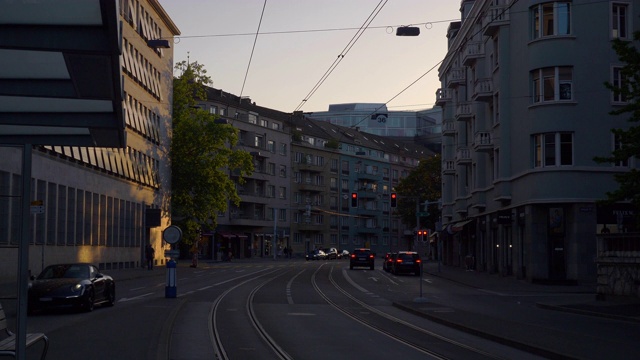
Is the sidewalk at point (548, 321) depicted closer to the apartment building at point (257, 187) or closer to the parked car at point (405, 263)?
the parked car at point (405, 263)

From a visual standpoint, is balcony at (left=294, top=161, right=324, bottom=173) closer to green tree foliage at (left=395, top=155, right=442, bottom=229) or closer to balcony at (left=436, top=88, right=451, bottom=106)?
green tree foliage at (left=395, top=155, right=442, bottom=229)

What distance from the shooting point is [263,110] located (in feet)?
375

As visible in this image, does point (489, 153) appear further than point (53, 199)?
Yes

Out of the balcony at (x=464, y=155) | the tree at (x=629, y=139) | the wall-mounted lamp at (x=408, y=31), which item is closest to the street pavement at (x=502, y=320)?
the tree at (x=629, y=139)

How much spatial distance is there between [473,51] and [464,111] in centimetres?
481

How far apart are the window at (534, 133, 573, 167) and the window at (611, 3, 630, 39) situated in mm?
5359

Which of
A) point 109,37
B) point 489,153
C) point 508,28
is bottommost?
point 109,37

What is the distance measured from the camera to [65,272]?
79.7 ft

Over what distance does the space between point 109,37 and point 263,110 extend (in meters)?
107

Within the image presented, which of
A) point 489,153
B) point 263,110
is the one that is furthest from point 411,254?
point 263,110

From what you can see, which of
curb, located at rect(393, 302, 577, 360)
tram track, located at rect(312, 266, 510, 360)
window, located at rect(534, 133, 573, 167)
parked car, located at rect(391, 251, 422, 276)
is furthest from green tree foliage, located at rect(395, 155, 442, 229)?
curb, located at rect(393, 302, 577, 360)

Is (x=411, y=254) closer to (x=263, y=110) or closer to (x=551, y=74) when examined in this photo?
(x=551, y=74)

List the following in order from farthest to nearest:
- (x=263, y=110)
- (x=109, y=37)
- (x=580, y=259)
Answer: (x=263, y=110)
(x=580, y=259)
(x=109, y=37)

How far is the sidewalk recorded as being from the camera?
15938 mm
